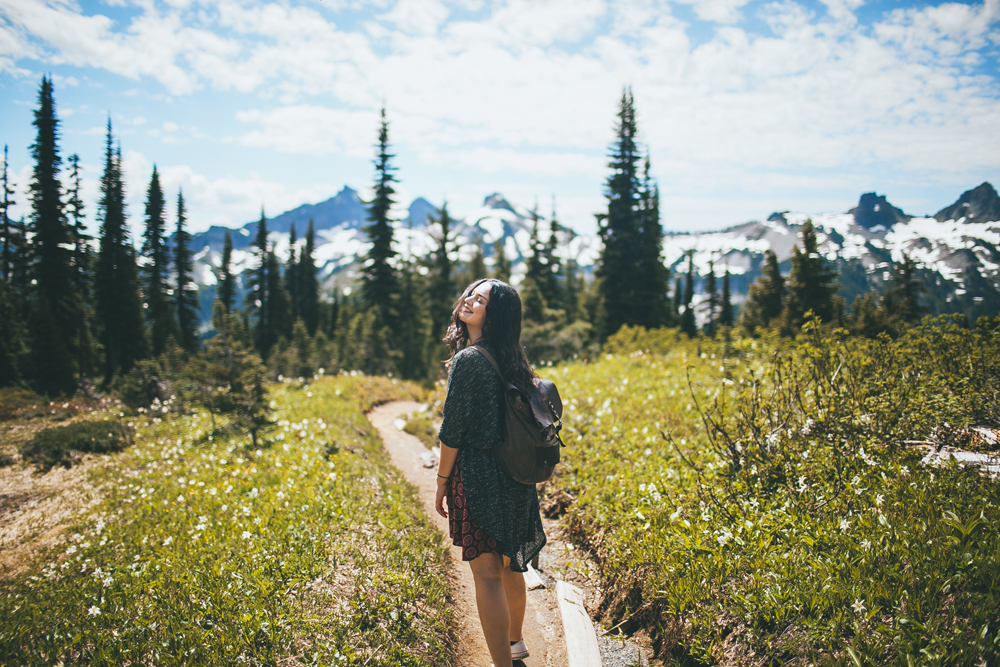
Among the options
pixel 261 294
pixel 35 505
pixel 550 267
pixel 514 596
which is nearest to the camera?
pixel 514 596

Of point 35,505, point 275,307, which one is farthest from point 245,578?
point 275,307

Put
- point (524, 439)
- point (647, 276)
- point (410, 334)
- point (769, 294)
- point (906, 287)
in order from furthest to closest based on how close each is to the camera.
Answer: point (769, 294)
point (410, 334)
point (647, 276)
point (906, 287)
point (524, 439)

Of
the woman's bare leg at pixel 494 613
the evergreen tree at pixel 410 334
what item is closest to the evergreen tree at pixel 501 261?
the evergreen tree at pixel 410 334

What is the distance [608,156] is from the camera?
2794 centimetres

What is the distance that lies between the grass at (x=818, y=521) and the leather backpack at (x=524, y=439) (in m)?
1.72

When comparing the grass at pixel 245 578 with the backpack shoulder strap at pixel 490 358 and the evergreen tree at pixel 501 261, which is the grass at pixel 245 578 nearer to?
the backpack shoulder strap at pixel 490 358

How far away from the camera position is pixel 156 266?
131 ft

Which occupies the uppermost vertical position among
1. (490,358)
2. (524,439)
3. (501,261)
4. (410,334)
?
(501,261)

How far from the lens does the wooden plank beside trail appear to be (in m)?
3.46

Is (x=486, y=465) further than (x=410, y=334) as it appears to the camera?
No

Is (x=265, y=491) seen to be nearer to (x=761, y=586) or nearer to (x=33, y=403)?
(x=761, y=586)

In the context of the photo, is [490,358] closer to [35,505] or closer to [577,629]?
[577,629]

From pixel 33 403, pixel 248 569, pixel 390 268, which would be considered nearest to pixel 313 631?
pixel 248 569

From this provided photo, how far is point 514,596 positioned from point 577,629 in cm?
93
